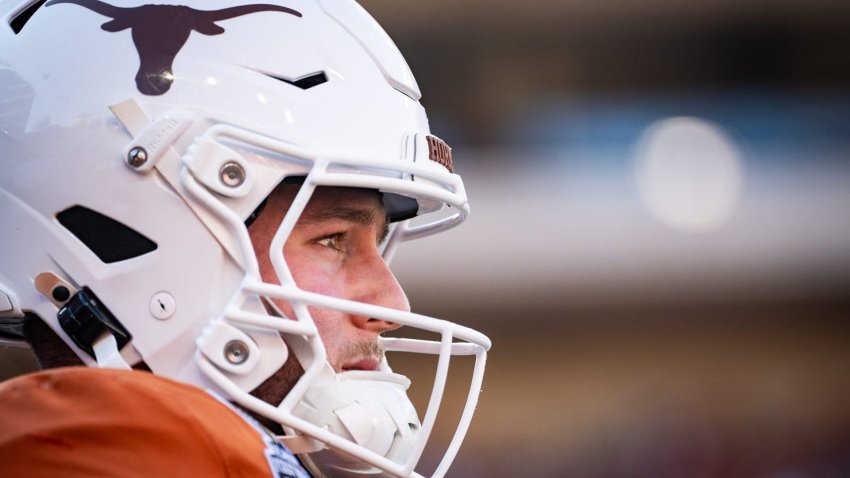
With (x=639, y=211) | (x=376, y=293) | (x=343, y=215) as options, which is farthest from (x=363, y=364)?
(x=639, y=211)

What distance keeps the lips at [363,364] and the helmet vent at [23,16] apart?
632 millimetres

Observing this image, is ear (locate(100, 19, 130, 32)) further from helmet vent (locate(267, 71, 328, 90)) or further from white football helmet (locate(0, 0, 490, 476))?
helmet vent (locate(267, 71, 328, 90))

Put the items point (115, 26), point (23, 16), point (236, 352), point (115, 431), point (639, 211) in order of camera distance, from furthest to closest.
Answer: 1. point (639, 211)
2. point (23, 16)
3. point (115, 26)
4. point (236, 352)
5. point (115, 431)

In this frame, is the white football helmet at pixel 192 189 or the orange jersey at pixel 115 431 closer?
the orange jersey at pixel 115 431

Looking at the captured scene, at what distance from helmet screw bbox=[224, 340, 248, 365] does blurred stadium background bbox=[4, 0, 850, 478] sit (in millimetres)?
3714

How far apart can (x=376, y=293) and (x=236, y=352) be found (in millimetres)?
223

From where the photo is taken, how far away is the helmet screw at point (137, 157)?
49.5 inches

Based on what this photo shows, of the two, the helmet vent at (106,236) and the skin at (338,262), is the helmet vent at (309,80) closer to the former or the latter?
the skin at (338,262)

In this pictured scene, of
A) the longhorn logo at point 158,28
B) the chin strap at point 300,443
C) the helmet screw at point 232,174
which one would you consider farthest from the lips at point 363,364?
the longhorn logo at point 158,28

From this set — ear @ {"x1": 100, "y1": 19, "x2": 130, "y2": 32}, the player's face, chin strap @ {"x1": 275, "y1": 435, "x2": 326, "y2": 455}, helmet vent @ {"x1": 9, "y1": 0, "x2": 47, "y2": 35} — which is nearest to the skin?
the player's face

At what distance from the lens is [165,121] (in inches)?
50.0

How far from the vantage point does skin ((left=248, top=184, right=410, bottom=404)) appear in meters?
1.33

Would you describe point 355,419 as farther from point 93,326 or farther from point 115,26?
point 115,26

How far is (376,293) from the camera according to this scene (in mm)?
1375
